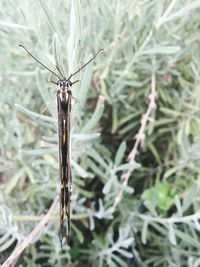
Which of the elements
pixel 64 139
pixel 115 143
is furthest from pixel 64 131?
pixel 115 143

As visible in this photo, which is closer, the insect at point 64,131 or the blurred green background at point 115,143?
the insect at point 64,131

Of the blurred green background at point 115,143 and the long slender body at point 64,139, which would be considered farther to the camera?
the blurred green background at point 115,143

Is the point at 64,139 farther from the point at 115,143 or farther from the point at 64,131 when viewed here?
the point at 115,143

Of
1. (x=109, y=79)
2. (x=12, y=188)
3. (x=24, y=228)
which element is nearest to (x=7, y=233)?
(x=24, y=228)

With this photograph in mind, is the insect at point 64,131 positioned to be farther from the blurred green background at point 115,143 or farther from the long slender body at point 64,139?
the blurred green background at point 115,143

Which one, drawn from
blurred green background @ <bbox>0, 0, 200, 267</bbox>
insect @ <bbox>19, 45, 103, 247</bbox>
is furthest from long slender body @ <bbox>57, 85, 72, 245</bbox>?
blurred green background @ <bbox>0, 0, 200, 267</bbox>

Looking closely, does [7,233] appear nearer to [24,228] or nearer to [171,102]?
[24,228]

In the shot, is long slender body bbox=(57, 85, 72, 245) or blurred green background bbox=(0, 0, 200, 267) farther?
blurred green background bbox=(0, 0, 200, 267)

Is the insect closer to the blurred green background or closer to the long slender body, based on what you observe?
the long slender body

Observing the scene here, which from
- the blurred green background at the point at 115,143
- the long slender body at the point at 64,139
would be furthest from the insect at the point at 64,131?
the blurred green background at the point at 115,143
